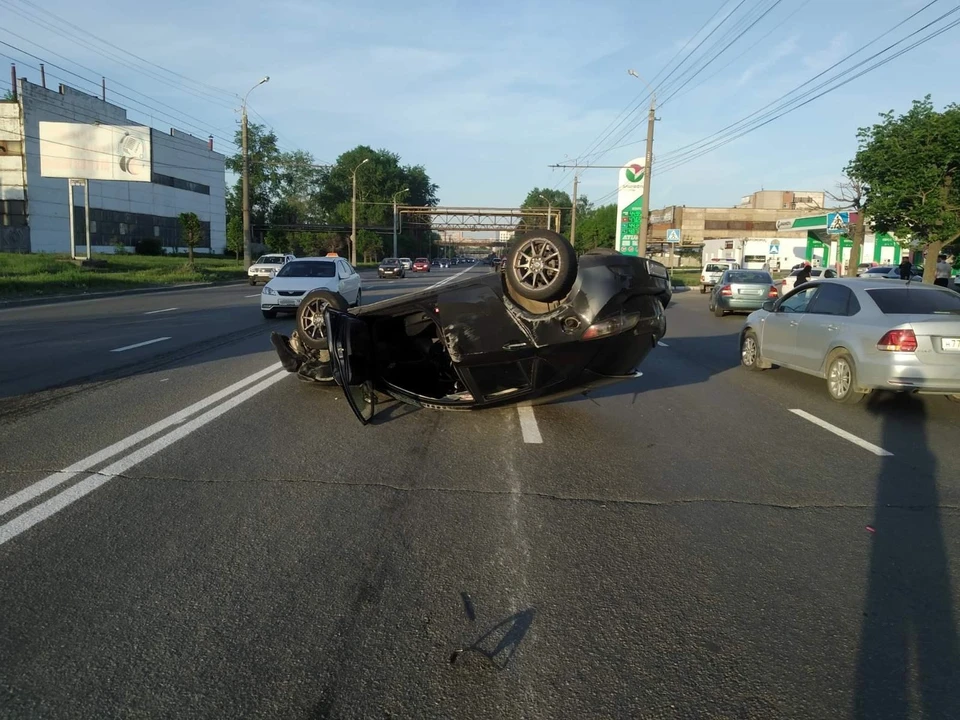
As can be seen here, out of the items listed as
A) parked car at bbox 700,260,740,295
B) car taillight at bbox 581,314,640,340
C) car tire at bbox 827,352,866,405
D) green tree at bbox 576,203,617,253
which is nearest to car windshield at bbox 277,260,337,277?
car tire at bbox 827,352,866,405

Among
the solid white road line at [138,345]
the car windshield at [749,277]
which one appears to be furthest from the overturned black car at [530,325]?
the car windshield at [749,277]

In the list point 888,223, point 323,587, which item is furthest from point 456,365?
point 888,223

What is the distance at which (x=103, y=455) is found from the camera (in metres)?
6.26

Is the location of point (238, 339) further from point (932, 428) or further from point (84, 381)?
point (932, 428)

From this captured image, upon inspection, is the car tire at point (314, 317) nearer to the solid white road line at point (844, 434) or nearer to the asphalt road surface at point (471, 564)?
the asphalt road surface at point (471, 564)

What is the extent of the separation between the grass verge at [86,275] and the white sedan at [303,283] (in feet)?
37.2

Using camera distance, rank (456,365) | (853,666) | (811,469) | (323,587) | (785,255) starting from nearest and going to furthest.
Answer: (853,666) < (323,587) < (811,469) < (456,365) < (785,255)

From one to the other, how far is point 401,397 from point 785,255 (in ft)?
196

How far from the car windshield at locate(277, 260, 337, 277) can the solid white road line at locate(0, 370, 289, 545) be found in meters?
10.8

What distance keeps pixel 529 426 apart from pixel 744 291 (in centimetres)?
1673

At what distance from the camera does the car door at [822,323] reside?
31.1ft

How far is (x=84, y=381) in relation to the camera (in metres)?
9.76

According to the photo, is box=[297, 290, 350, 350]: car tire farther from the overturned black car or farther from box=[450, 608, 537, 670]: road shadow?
box=[450, 608, 537, 670]: road shadow

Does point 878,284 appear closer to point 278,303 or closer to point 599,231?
point 278,303
